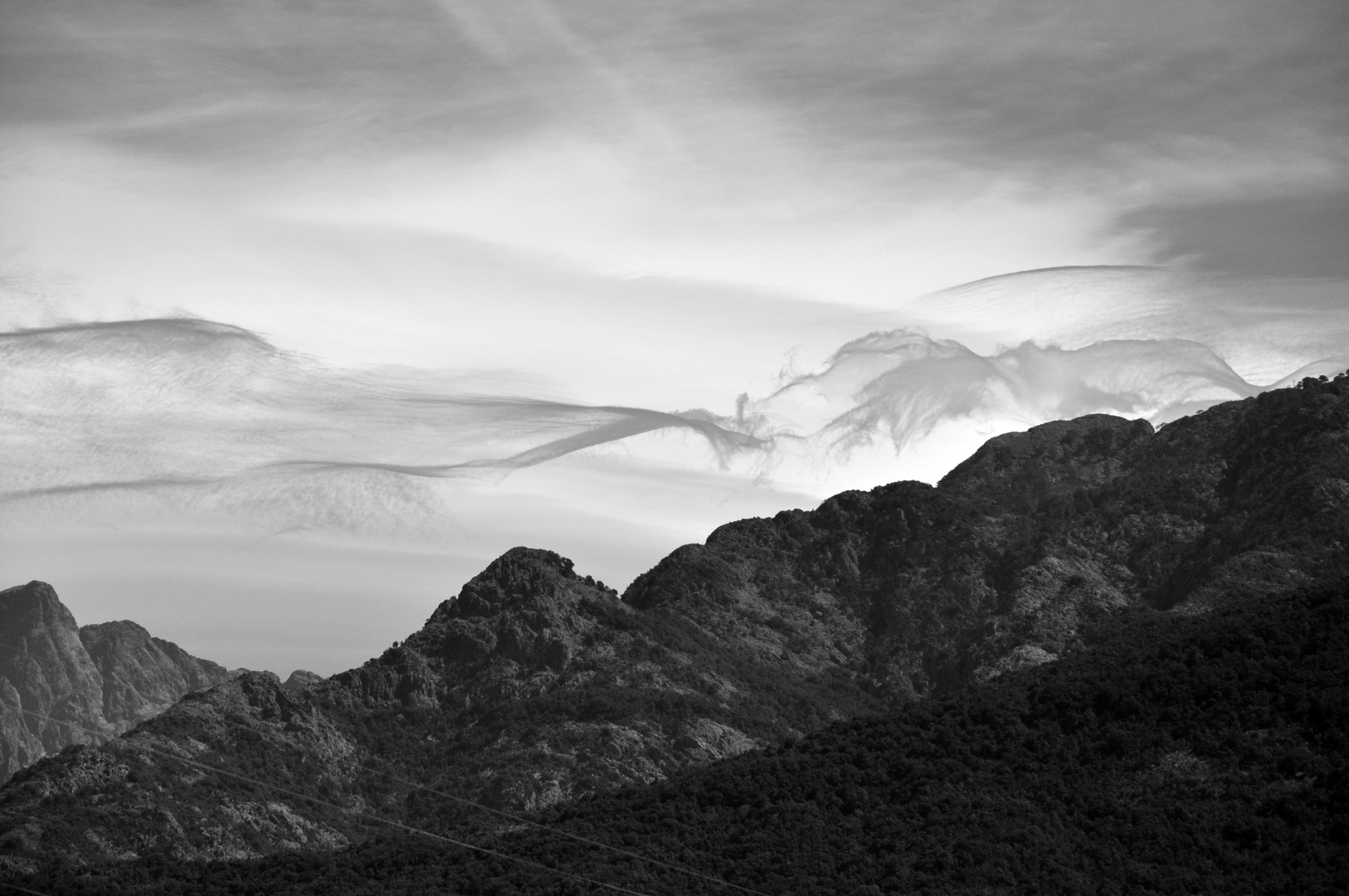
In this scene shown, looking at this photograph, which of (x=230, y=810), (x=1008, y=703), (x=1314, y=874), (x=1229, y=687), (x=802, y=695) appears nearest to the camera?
(x=1314, y=874)

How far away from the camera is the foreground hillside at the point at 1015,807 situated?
109 meters

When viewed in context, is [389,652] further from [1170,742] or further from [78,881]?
[1170,742]

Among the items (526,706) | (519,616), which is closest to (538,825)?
(526,706)

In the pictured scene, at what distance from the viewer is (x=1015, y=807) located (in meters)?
118

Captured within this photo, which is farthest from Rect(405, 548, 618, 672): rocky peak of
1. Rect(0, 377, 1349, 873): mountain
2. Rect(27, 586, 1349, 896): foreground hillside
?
Rect(27, 586, 1349, 896): foreground hillside

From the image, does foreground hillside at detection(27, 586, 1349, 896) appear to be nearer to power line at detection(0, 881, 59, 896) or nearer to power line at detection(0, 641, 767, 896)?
power line at detection(0, 641, 767, 896)

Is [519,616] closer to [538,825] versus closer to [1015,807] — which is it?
[538,825]

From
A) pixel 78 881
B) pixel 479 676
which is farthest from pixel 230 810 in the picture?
pixel 479 676

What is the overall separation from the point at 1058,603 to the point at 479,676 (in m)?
55.5

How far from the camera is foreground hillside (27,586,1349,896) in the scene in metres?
109

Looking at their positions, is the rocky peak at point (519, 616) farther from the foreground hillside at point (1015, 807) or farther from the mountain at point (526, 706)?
the foreground hillside at point (1015, 807)

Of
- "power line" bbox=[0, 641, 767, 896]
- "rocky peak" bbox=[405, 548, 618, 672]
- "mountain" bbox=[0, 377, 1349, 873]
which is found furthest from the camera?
"rocky peak" bbox=[405, 548, 618, 672]

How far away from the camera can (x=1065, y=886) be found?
353 feet

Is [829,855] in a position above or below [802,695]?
below
